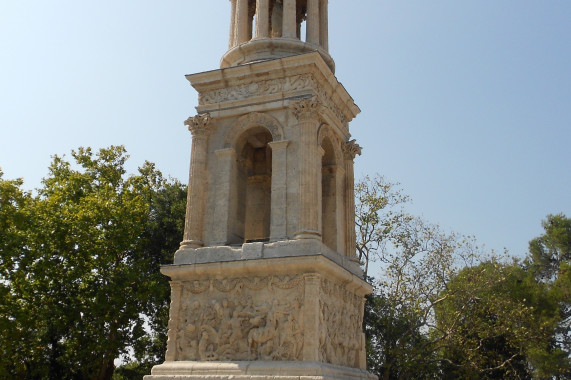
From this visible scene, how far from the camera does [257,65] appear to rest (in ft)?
49.8

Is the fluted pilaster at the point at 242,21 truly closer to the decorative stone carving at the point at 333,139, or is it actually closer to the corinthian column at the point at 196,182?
the corinthian column at the point at 196,182

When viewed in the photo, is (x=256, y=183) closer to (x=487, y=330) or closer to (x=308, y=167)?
(x=308, y=167)

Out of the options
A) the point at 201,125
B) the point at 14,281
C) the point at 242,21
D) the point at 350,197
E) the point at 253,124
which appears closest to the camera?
the point at 253,124

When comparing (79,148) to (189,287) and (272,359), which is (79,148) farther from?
(272,359)

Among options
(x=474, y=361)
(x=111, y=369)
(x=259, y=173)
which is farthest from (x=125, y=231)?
(x=474, y=361)

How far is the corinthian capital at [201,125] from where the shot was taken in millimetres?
15336

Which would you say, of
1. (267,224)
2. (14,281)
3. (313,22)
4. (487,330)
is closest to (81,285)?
(14,281)

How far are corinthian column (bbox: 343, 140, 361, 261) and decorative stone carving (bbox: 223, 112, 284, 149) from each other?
112 inches

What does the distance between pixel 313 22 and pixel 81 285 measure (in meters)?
13.9

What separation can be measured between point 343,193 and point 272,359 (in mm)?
5738

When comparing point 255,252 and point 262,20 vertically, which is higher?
point 262,20

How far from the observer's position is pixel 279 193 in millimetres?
14133

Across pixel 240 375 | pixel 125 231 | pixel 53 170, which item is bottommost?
pixel 240 375

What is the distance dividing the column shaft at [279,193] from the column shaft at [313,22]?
4.20 metres
